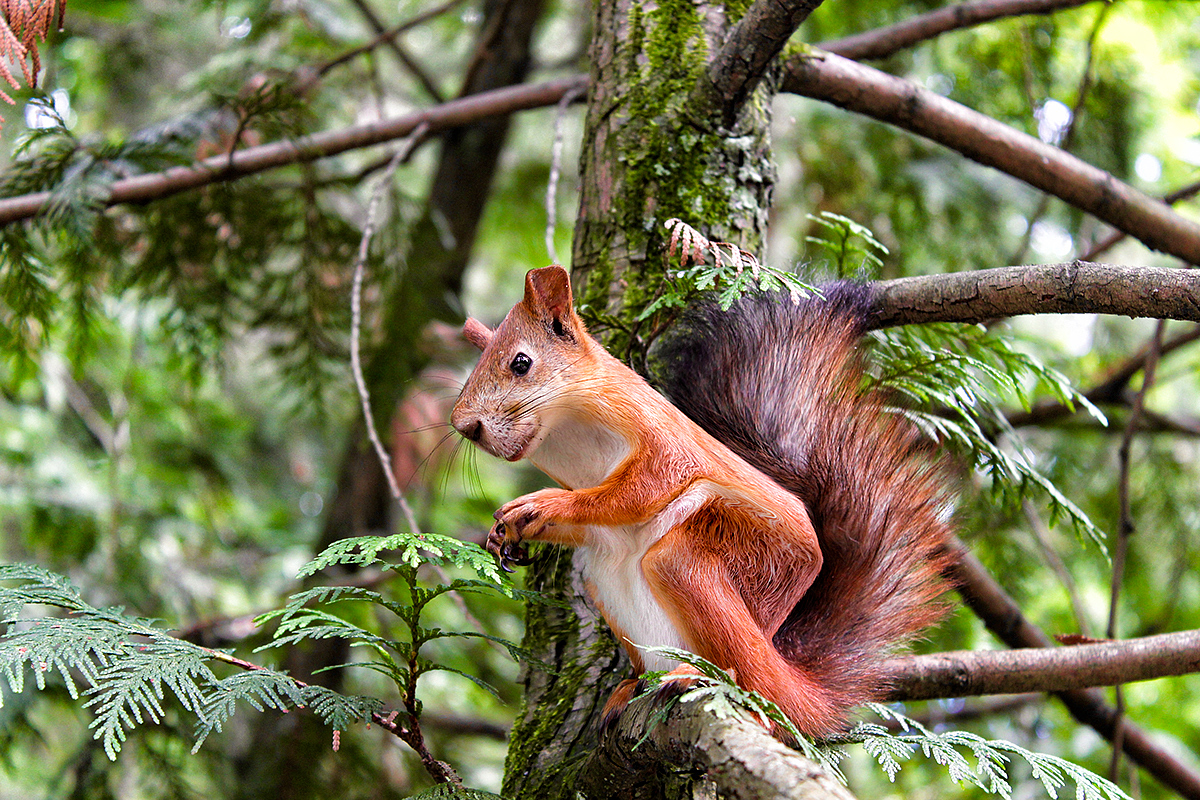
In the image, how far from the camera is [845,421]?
152 cm

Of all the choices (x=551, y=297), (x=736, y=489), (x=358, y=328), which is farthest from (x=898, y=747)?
(x=358, y=328)

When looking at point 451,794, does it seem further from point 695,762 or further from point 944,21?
point 944,21

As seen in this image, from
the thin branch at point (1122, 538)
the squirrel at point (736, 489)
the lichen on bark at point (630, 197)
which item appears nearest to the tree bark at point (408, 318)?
the lichen on bark at point (630, 197)

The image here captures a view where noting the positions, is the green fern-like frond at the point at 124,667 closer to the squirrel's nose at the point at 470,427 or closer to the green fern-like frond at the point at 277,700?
the green fern-like frond at the point at 277,700

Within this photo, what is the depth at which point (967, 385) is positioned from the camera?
1.62 metres

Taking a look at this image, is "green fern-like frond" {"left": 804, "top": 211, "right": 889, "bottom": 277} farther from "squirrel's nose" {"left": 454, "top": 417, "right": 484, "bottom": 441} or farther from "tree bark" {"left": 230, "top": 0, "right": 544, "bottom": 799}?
"tree bark" {"left": 230, "top": 0, "right": 544, "bottom": 799}

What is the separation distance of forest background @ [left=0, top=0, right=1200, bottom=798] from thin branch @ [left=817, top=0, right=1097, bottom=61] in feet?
0.04

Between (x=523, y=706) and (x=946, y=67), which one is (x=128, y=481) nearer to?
(x=523, y=706)

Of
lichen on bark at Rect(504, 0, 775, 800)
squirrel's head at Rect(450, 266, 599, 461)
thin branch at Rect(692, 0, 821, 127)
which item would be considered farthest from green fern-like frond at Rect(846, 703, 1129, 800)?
thin branch at Rect(692, 0, 821, 127)

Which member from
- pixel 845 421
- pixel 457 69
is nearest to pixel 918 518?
pixel 845 421

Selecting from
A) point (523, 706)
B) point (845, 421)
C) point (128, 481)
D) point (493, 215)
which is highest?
point (493, 215)

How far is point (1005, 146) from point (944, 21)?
62cm

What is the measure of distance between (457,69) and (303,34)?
4.78ft

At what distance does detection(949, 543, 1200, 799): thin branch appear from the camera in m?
2.24
